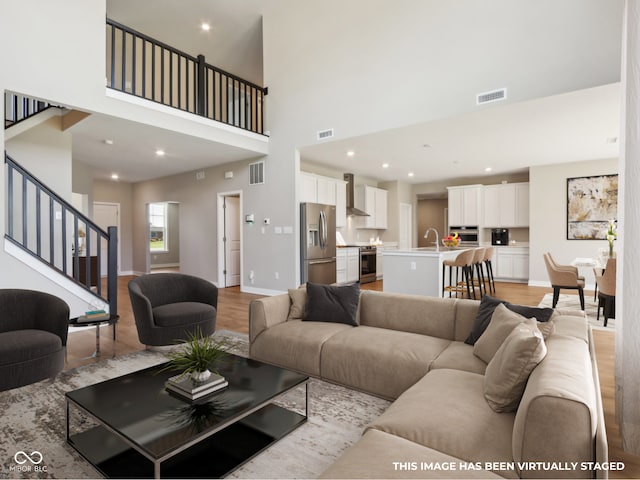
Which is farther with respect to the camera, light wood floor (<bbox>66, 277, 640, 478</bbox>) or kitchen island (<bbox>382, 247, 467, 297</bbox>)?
kitchen island (<bbox>382, 247, 467, 297</bbox>)

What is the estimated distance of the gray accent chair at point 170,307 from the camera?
337cm

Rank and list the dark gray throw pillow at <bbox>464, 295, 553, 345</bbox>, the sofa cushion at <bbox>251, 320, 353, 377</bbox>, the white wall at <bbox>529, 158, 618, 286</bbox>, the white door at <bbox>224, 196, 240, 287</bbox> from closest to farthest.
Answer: the dark gray throw pillow at <bbox>464, 295, 553, 345</bbox> → the sofa cushion at <bbox>251, 320, 353, 377</bbox> → the white wall at <bbox>529, 158, 618, 286</bbox> → the white door at <bbox>224, 196, 240, 287</bbox>

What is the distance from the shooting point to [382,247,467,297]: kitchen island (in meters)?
5.58

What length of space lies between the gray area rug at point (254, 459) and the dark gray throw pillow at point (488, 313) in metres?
0.77

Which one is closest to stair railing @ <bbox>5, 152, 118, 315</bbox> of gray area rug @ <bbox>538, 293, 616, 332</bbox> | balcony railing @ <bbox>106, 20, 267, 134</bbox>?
balcony railing @ <bbox>106, 20, 267, 134</bbox>

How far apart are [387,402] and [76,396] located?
1843 millimetres

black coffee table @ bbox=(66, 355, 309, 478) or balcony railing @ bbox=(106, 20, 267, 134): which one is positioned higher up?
balcony railing @ bbox=(106, 20, 267, 134)

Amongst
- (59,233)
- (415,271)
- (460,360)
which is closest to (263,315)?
(460,360)

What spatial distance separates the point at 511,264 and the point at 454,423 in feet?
26.4

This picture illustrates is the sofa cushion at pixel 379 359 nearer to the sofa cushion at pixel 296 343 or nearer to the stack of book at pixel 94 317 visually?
the sofa cushion at pixel 296 343

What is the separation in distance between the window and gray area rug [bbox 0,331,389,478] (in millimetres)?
9279

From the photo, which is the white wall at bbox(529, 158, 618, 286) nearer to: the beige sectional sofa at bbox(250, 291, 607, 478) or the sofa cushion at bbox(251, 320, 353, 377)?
the beige sectional sofa at bbox(250, 291, 607, 478)

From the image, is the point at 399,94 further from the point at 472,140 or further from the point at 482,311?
the point at 482,311

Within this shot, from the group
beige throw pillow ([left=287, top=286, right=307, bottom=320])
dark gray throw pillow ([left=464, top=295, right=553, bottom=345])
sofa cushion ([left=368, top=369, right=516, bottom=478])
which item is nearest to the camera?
sofa cushion ([left=368, top=369, right=516, bottom=478])
